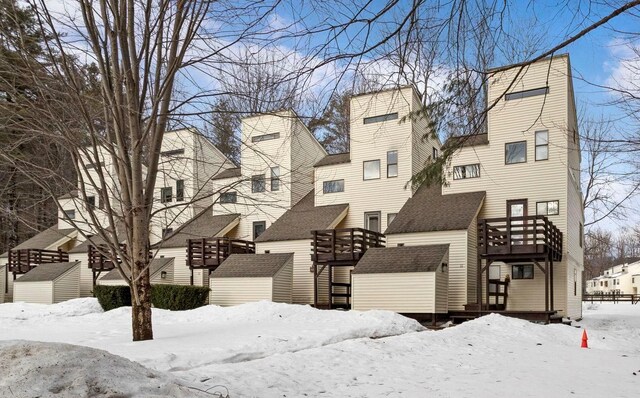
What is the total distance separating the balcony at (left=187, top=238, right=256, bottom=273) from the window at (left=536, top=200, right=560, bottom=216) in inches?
529

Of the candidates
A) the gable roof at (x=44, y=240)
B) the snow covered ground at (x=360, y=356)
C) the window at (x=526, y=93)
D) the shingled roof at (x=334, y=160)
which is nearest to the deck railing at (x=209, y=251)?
the shingled roof at (x=334, y=160)

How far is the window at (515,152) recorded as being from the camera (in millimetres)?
22859

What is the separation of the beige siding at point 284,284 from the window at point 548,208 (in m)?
10.7

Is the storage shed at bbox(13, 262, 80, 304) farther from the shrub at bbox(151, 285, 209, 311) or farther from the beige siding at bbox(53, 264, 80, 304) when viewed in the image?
the shrub at bbox(151, 285, 209, 311)

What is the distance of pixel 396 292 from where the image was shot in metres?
20.7

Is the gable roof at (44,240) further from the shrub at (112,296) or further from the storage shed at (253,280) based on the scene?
the storage shed at (253,280)

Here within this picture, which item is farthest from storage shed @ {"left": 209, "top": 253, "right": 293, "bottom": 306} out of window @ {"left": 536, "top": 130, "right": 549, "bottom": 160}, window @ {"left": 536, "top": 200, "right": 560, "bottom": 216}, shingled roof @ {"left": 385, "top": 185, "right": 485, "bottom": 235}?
window @ {"left": 536, "top": 130, "right": 549, "bottom": 160}

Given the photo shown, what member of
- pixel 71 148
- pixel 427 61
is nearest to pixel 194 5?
pixel 71 148

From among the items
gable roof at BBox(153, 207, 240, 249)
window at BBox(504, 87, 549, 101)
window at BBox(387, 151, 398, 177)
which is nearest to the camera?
window at BBox(504, 87, 549, 101)

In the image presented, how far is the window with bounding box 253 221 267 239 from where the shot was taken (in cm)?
3034

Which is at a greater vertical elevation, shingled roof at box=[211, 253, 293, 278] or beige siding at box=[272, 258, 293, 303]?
shingled roof at box=[211, 253, 293, 278]

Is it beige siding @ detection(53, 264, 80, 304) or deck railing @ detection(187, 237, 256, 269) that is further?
beige siding @ detection(53, 264, 80, 304)

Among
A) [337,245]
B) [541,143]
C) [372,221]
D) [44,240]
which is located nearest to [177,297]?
[337,245]

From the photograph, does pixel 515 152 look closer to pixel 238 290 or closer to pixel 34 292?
pixel 238 290
